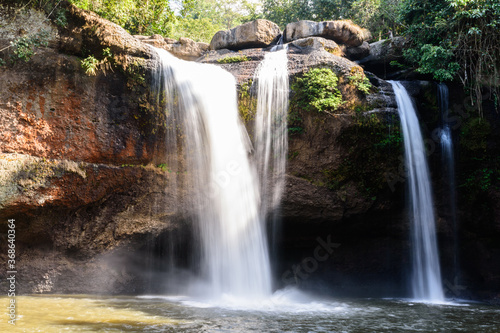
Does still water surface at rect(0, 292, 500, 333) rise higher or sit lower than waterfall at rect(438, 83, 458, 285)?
lower

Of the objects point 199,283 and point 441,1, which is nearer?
point 199,283

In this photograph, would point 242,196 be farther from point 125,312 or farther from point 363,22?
point 363,22

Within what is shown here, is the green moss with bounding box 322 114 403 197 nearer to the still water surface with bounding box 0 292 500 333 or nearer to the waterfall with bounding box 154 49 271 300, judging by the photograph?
the waterfall with bounding box 154 49 271 300

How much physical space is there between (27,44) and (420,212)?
10.4m

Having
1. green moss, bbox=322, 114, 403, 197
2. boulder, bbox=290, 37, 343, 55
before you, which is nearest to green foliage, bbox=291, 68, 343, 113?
green moss, bbox=322, 114, 403, 197

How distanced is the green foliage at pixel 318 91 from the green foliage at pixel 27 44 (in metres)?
5.96

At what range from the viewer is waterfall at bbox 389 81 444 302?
10109mm

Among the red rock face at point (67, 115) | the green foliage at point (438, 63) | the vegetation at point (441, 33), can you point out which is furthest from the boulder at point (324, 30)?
the red rock face at point (67, 115)

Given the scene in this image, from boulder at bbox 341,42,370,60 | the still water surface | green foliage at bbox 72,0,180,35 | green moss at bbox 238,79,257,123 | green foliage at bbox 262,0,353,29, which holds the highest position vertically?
green foliage at bbox 262,0,353,29

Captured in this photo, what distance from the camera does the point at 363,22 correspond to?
716 inches

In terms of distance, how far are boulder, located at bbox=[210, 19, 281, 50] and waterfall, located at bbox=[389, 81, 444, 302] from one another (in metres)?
5.06

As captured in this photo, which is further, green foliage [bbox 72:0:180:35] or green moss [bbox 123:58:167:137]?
green foliage [bbox 72:0:180:35]

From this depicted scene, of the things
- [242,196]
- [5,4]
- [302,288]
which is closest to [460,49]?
[242,196]

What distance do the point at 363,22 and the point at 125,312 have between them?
16981 millimetres
